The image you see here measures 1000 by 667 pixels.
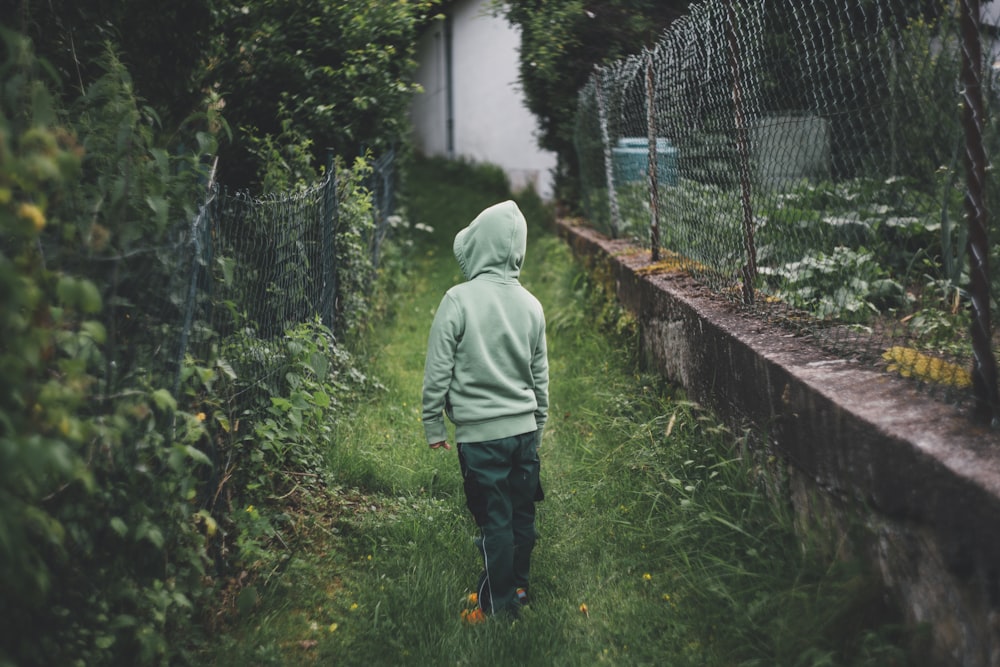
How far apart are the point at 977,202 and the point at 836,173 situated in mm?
2218

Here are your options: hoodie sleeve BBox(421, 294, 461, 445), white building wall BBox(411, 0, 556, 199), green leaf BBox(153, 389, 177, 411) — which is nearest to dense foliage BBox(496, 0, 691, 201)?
white building wall BBox(411, 0, 556, 199)

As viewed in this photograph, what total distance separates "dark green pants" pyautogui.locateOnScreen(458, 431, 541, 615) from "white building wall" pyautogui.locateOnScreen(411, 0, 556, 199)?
11096mm

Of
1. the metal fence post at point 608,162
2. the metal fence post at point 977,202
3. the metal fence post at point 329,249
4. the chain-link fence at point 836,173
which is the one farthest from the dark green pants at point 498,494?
the metal fence post at point 608,162

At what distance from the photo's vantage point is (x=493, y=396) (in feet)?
9.52

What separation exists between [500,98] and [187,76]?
37.8 ft

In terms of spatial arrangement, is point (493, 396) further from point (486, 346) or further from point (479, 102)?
point (479, 102)

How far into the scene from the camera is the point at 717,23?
3971 millimetres

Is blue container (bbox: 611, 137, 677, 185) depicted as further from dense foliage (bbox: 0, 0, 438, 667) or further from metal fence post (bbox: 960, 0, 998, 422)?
metal fence post (bbox: 960, 0, 998, 422)

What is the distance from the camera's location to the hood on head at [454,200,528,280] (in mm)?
2990

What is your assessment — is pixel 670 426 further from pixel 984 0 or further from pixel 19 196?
pixel 19 196

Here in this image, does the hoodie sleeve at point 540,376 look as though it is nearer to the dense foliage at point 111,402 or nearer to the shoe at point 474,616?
the shoe at point 474,616

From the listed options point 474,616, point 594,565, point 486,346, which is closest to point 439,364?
point 486,346

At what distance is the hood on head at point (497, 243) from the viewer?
2.99 m

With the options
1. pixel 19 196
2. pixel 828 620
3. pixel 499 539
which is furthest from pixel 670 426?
pixel 19 196
